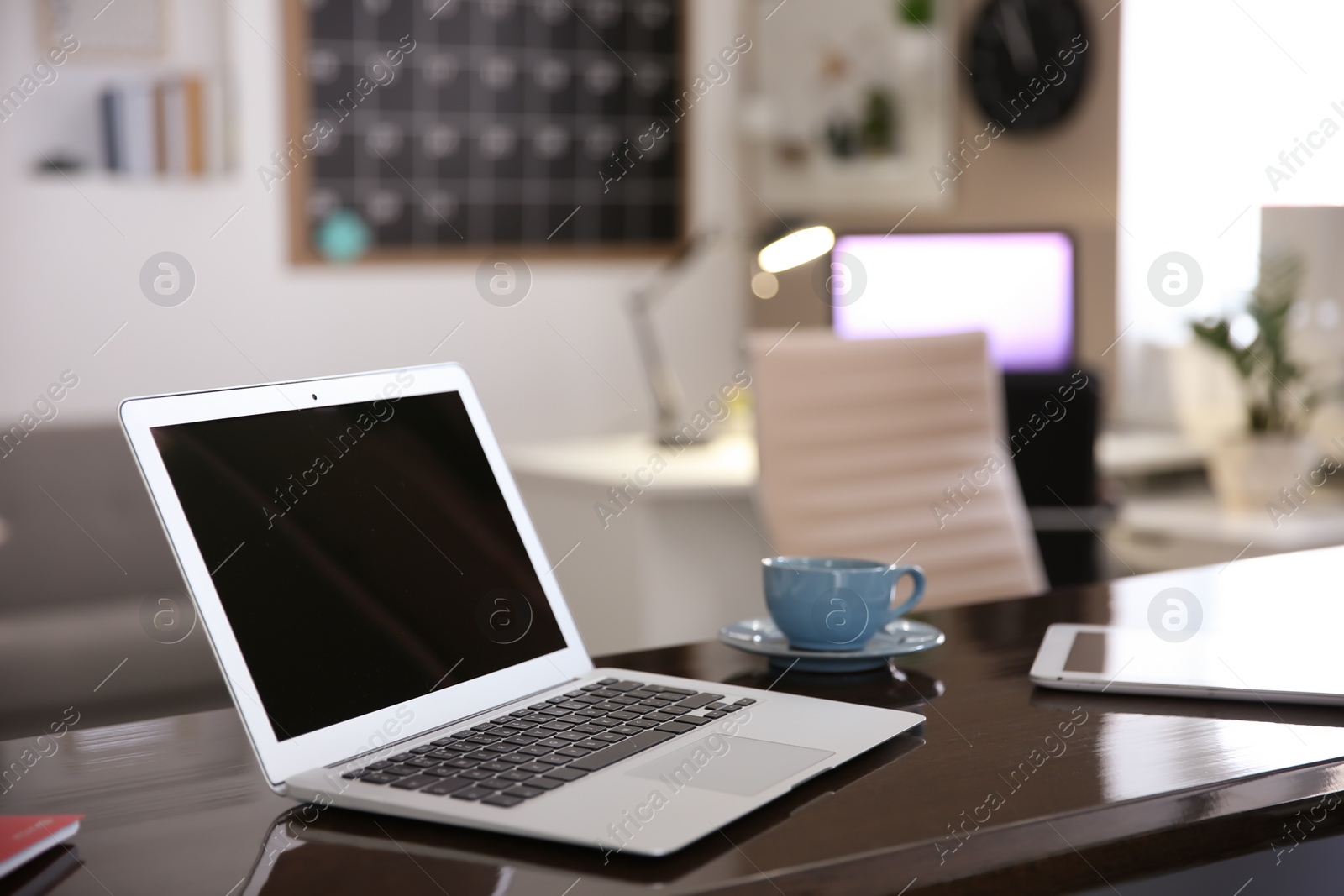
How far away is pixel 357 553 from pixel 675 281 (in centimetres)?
342

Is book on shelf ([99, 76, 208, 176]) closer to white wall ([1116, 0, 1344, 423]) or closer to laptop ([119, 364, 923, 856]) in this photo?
white wall ([1116, 0, 1344, 423])

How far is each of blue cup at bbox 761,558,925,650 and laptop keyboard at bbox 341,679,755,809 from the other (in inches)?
5.4

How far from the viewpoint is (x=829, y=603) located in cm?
100

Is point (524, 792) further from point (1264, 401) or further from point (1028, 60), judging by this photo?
point (1028, 60)

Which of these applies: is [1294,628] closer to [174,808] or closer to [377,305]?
[174,808]

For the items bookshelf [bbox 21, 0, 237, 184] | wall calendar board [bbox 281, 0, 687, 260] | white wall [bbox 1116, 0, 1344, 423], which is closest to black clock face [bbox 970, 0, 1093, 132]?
white wall [bbox 1116, 0, 1344, 423]

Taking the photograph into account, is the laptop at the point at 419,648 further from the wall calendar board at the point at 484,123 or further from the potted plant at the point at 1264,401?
the wall calendar board at the point at 484,123

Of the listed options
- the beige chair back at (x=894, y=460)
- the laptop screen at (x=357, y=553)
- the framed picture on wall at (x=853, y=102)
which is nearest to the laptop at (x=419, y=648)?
the laptop screen at (x=357, y=553)

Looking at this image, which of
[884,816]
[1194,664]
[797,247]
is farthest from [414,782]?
[797,247]

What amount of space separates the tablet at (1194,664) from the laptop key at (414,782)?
44 centimetres

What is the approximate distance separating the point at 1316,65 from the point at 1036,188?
31.3 inches

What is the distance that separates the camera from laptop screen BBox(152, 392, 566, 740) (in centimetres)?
77

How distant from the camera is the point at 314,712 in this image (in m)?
0.76

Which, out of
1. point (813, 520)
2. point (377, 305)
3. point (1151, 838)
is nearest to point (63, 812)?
point (1151, 838)
